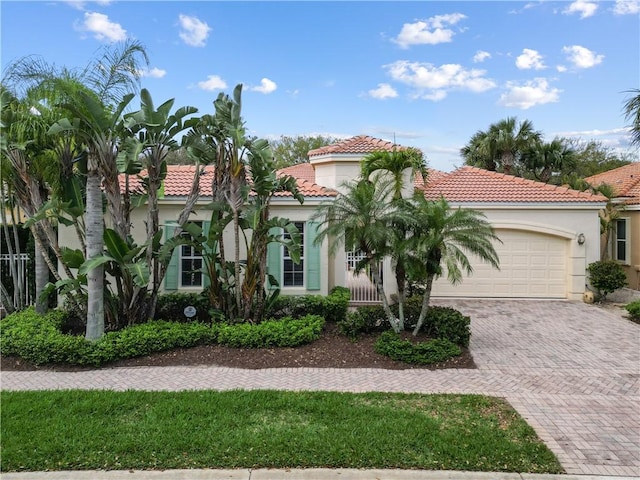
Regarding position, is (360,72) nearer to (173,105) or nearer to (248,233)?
(248,233)

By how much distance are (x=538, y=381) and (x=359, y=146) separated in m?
9.47

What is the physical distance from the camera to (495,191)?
16.4 m

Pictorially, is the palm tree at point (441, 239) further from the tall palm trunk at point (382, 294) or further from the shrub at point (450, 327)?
the shrub at point (450, 327)

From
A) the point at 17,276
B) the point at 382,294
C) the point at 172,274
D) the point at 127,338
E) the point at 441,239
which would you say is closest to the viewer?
the point at 441,239

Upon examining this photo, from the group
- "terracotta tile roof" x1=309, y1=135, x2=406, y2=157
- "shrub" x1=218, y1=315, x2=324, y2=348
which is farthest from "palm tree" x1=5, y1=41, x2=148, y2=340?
"terracotta tile roof" x1=309, y1=135, x2=406, y2=157

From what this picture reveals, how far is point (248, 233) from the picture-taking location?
13.1 m

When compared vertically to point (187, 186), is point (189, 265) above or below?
below

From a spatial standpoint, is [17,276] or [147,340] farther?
[17,276]

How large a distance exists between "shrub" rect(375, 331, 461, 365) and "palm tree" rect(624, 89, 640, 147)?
822 cm

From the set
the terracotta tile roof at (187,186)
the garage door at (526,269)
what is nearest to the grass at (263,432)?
the terracotta tile roof at (187,186)

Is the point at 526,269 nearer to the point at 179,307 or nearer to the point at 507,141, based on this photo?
the point at 507,141

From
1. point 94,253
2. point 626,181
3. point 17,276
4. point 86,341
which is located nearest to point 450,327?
point 86,341

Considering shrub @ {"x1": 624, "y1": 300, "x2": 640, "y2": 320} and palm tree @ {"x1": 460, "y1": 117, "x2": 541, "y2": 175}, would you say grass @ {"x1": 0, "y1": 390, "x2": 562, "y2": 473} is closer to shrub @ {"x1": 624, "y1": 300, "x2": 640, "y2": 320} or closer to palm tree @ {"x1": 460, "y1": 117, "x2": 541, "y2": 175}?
shrub @ {"x1": 624, "y1": 300, "x2": 640, "y2": 320}

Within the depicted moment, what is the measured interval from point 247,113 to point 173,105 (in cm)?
160
